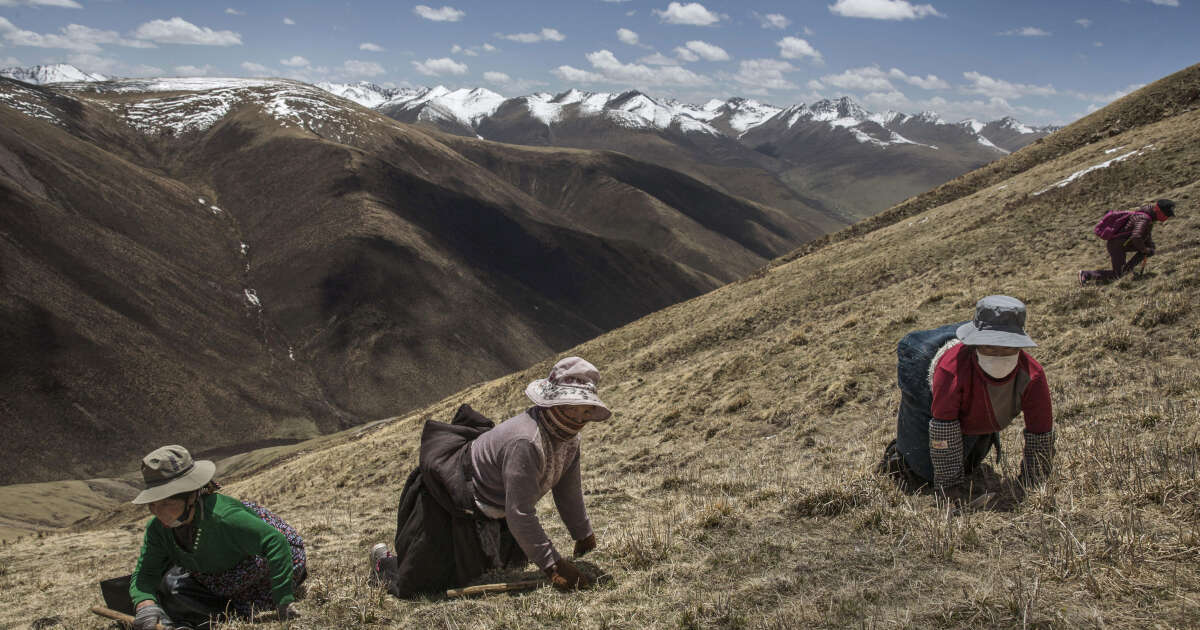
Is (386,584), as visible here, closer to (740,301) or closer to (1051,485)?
(1051,485)

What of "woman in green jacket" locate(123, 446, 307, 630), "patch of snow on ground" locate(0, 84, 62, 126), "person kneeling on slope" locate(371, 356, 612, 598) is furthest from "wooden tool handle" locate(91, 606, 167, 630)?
"patch of snow on ground" locate(0, 84, 62, 126)

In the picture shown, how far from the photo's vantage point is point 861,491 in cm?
536

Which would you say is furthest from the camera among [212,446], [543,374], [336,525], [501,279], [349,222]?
[501,279]

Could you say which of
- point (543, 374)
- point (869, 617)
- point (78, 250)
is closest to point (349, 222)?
point (78, 250)

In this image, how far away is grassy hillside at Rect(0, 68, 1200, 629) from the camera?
3.76 meters

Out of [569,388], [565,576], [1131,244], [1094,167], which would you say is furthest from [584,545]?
[1094,167]

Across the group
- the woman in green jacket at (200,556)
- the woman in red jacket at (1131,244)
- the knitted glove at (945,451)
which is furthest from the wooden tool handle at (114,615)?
the woman in red jacket at (1131,244)

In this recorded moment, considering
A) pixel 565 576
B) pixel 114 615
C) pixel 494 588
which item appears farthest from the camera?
pixel 114 615

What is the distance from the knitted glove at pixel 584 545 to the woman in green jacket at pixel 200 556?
2.17m

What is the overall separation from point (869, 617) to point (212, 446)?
81.9 m

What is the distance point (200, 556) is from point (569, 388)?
10.0 ft

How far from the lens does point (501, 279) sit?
420ft

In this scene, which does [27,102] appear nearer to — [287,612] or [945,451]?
[287,612]

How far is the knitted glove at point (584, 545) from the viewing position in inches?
211
